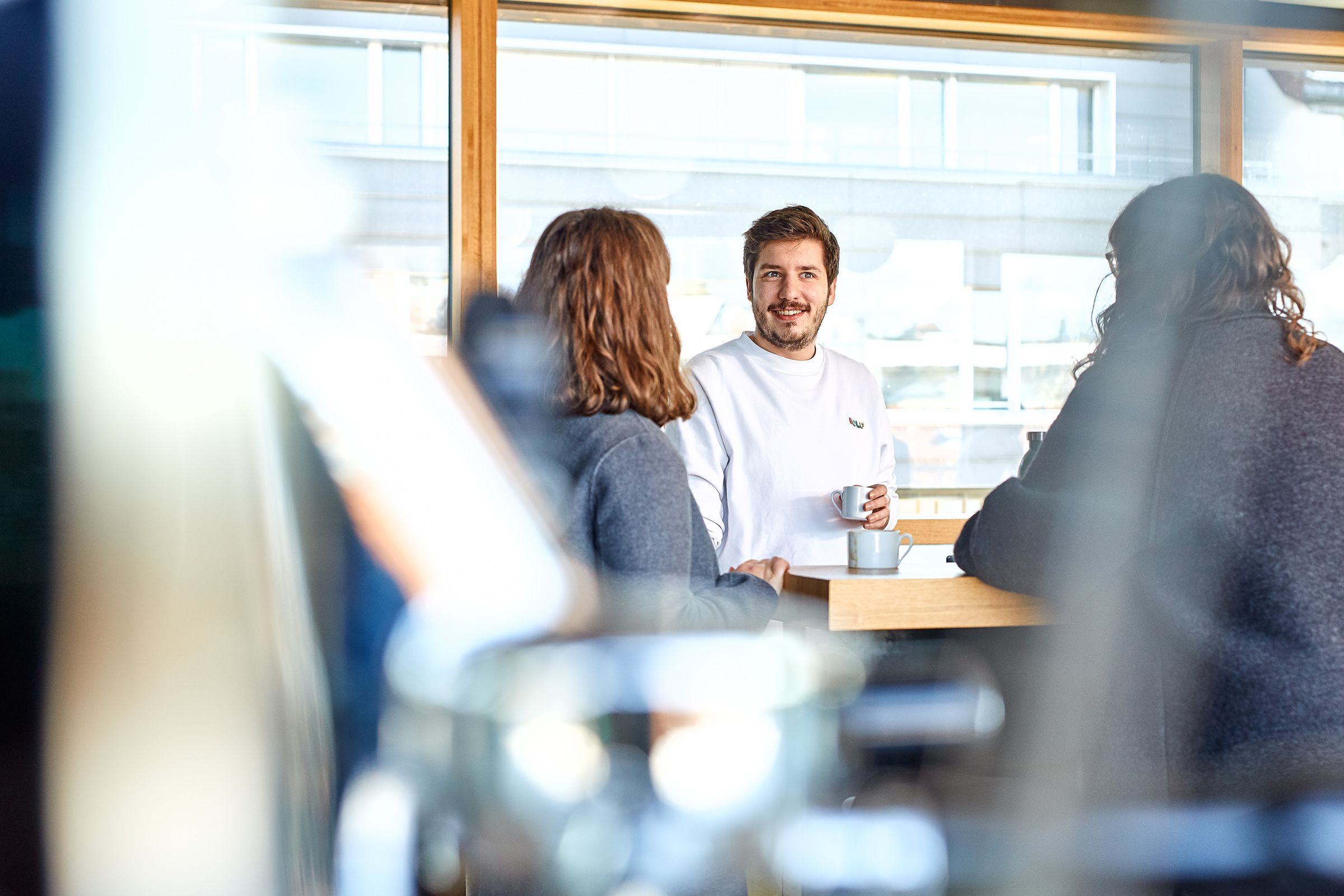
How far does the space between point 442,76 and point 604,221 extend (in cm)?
106

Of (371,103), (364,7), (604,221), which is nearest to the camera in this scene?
(604,221)

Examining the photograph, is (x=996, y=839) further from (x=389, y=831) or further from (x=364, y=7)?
(x=364, y=7)

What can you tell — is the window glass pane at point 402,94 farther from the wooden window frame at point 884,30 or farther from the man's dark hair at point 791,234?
the man's dark hair at point 791,234

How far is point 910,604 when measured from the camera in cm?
102

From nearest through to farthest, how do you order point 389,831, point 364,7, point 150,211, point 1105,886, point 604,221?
1. point 150,211
2. point 389,831
3. point 604,221
4. point 1105,886
5. point 364,7

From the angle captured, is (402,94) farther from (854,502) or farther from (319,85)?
(854,502)

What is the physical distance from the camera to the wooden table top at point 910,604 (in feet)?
3.30

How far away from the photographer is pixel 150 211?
54 cm

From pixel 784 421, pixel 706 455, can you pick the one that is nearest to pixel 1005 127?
pixel 784 421

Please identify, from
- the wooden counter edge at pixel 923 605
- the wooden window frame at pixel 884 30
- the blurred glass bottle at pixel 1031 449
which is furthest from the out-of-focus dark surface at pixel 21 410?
the wooden window frame at pixel 884 30

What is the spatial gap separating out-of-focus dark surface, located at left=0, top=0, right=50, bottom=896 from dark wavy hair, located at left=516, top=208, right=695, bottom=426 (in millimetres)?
371

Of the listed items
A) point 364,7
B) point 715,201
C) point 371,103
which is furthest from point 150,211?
point 715,201

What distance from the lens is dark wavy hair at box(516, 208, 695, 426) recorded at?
0.82 meters

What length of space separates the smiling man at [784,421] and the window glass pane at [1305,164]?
1.13 meters
